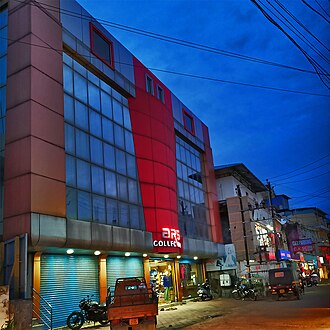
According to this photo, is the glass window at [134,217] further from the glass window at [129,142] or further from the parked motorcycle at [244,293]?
the parked motorcycle at [244,293]

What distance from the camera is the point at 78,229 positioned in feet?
66.9

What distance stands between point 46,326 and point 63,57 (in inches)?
570

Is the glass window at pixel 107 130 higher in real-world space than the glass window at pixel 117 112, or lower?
lower

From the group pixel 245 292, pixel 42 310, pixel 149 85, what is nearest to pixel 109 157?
pixel 149 85

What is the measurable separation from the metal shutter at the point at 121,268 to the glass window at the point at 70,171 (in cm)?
656

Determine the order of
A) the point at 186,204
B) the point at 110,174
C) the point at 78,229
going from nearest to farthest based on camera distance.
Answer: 1. the point at 78,229
2. the point at 110,174
3. the point at 186,204

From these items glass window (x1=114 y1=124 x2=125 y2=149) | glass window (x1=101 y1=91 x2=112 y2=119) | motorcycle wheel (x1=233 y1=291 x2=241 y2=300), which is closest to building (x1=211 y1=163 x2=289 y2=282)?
motorcycle wheel (x1=233 y1=291 x2=241 y2=300)

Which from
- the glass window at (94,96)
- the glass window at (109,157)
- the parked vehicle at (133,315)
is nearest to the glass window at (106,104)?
the glass window at (94,96)

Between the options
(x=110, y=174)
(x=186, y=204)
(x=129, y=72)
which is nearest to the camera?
(x=110, y=174)

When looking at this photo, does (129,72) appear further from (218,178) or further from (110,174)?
(218,178)

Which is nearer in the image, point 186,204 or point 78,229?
point 78,229

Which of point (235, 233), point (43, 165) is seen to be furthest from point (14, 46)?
point (235, 233)

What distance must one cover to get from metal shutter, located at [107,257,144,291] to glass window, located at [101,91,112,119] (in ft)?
31.1

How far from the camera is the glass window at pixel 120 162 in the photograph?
1035 inches
